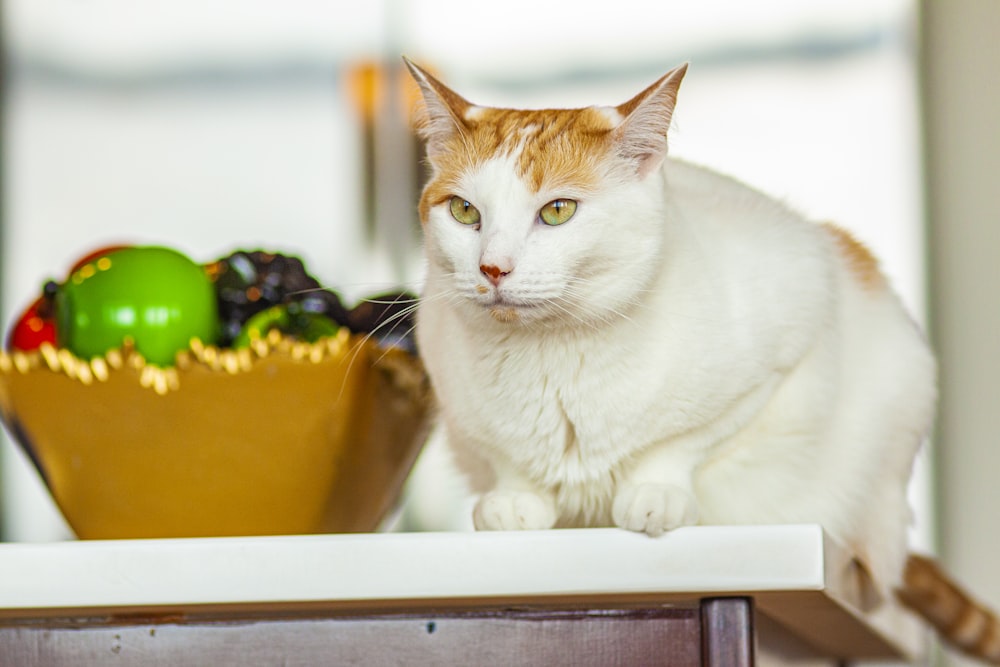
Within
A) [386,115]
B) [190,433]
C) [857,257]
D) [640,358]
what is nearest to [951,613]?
[857,257]

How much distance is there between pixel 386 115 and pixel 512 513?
174 centimetres

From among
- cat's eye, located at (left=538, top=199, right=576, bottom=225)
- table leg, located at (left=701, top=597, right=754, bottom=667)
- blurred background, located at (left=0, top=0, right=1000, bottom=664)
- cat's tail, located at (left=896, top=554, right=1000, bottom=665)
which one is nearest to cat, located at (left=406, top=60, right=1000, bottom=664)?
cat's eye, located at (left=538, top=199, right=576, bottom=225)

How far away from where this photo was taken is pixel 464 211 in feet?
2.92

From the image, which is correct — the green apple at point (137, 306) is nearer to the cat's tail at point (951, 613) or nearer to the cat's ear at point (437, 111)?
the cat's ear at point (437, 111)

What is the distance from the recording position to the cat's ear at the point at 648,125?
0.83m

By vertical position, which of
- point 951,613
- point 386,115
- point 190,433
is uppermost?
point 386,115

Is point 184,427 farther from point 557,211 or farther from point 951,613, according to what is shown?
point 951,613

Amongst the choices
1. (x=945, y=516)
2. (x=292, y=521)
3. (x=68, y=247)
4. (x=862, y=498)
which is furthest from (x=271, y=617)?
(x=68, y=247)

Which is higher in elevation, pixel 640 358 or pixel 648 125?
pixel 648 125

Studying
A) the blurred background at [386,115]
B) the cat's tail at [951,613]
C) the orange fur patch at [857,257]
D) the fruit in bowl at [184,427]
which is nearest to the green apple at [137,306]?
the fruit in bowl at [184,427]

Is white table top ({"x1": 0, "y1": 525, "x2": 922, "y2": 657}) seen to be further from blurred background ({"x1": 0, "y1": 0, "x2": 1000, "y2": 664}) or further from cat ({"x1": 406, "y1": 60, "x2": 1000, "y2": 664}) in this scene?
blurred background ({"x1": 0, "y1": 0, "x2": 1000, "y2": 664})

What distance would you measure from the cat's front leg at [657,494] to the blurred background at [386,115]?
1.20 m

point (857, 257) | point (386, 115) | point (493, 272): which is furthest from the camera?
point (386, 115)

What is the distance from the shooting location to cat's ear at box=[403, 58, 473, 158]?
92 cm
